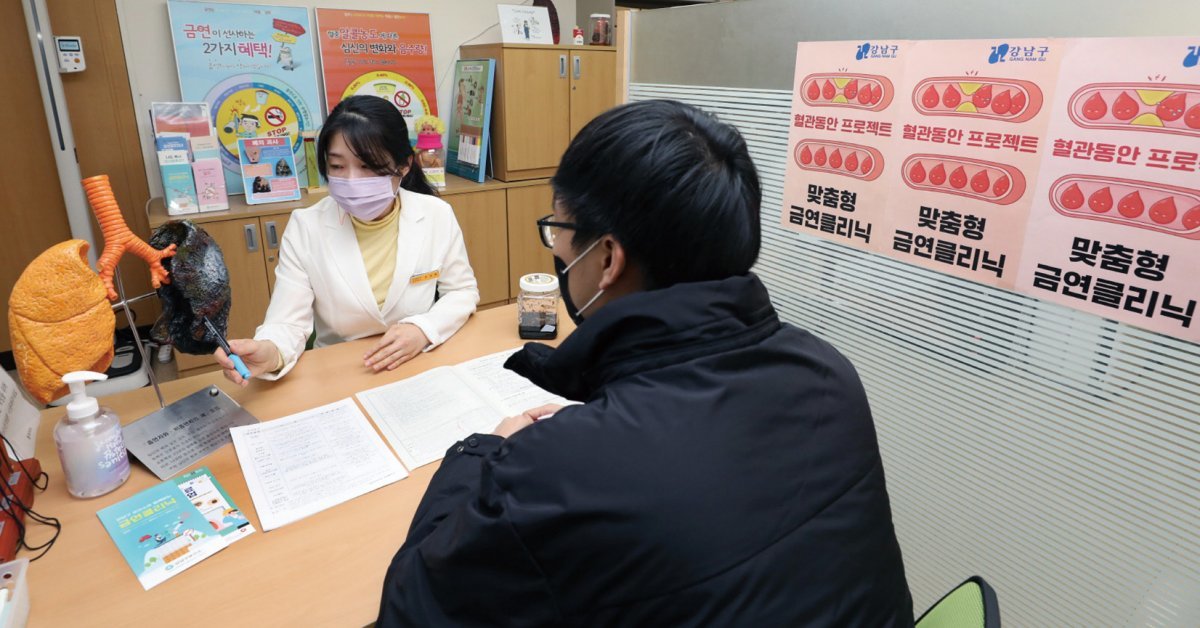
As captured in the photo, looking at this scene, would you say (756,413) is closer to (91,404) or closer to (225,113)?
(91,404)

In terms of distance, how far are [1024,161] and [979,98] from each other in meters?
0.13

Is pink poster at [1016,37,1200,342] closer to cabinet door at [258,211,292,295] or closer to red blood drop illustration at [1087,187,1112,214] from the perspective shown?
red blood drop illustration at [1087,187,1112,214]

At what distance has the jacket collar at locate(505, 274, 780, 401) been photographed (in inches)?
28.4

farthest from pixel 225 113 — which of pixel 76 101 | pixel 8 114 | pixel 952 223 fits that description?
pixel 952 223

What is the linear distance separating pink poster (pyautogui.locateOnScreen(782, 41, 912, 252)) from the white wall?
274 centimetres

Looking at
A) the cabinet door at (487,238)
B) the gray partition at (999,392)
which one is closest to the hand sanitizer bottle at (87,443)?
the gray partition at (999,392)

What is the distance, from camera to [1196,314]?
90 cm

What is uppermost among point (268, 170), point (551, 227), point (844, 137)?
point (844, 137)

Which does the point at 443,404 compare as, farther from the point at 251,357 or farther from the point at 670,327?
the point at 670,327

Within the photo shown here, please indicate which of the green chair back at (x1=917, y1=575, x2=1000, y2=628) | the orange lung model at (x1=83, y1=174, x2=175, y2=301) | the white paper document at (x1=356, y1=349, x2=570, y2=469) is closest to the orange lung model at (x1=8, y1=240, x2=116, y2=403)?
the orange lung model at (x1=83, y1=174, x2=175, y2=301)

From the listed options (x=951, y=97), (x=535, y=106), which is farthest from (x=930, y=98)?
(x=535, y=106)

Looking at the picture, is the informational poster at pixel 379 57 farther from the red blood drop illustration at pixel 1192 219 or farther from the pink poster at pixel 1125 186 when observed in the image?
the red blood drop illustration at pixel 1192 219

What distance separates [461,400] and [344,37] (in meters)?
2.68

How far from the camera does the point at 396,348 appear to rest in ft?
5.12
